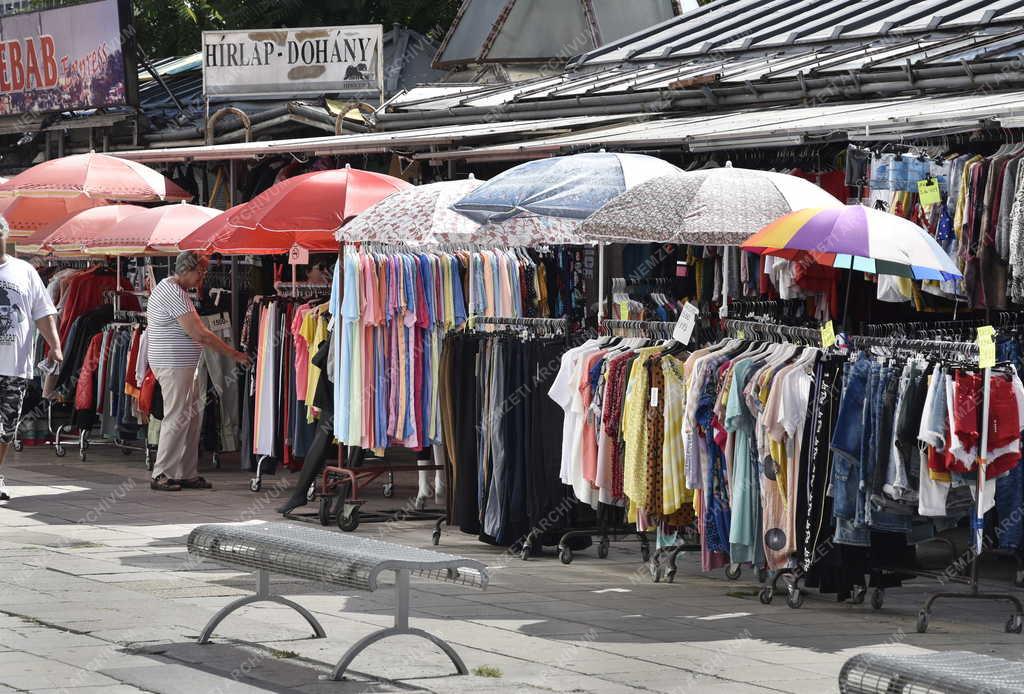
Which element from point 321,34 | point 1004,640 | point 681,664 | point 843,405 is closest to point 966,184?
point 843,405

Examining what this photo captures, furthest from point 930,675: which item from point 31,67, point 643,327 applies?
point 31,67

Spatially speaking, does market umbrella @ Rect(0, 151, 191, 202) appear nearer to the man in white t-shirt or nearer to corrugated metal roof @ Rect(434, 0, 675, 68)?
the man in white t-shirt

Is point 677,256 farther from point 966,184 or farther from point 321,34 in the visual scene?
point 321,34

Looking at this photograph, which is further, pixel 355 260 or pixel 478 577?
pixel 355 260

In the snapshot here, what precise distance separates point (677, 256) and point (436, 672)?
521 centimetres

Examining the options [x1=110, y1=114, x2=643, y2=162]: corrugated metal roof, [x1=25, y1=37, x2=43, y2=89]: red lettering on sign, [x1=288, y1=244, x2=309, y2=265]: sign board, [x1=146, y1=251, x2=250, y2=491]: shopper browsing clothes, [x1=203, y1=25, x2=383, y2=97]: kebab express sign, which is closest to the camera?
[x1=288, y1=244, x2=309, y2=265]: sign board

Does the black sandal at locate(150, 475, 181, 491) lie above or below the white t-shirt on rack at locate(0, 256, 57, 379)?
below

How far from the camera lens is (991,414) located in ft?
26.1

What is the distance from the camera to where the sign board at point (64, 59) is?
19.8 m

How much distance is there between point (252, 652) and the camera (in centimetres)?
709

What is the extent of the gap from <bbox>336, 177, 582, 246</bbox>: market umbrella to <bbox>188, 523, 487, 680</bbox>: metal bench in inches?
126

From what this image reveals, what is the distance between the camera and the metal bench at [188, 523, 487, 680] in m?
6.54

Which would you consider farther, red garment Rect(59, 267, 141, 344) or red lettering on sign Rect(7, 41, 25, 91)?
red lettering on sign Rect(7, 41, 25, 91)

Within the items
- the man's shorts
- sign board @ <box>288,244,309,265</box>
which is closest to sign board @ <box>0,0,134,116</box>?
sign board @ <box>288,244,309,265</box>
